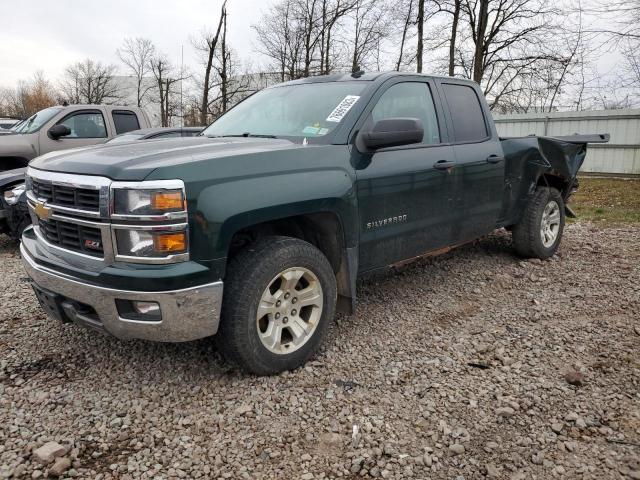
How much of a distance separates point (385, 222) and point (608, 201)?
30.2 ft

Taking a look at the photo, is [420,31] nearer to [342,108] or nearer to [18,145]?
[18,145]

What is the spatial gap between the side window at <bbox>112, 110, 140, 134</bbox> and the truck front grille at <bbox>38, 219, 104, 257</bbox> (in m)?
6.95

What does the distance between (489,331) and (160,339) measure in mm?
2420

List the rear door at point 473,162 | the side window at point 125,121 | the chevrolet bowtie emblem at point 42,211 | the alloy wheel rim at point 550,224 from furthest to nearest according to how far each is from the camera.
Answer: the side window at point 125,121 < the alloy wheel rim at point 550,224 < the rear door at point 473,162 < the chevrolet bowtie emblem at point 42,211

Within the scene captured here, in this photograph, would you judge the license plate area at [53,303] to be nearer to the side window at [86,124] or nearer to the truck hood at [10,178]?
the truck hood at [10,178]

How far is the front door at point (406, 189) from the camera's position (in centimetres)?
340

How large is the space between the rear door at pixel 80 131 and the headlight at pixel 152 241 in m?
7.13

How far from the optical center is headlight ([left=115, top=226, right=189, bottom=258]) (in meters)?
2.45

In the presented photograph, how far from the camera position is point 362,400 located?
280 centimetres

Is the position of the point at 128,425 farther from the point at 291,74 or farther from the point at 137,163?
the point at 291,74

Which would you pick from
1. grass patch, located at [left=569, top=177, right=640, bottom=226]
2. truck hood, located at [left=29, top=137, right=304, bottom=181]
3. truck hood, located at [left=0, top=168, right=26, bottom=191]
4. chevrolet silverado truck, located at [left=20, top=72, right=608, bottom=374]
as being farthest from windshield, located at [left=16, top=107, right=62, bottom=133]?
grass patch, located at [left=569, top=177, right=640, bottom=226]

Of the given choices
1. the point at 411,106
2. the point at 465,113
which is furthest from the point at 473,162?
the point at 411,106

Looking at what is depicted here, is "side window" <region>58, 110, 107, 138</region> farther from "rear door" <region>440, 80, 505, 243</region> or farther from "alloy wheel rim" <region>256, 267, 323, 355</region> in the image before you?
"alloy wheel rim" <region>256, 267, 323, 355</region>

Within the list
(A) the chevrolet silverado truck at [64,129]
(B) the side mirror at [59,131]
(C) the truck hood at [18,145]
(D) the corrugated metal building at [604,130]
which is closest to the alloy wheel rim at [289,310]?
(A) the chevrolet silverado truck at [64,129]
